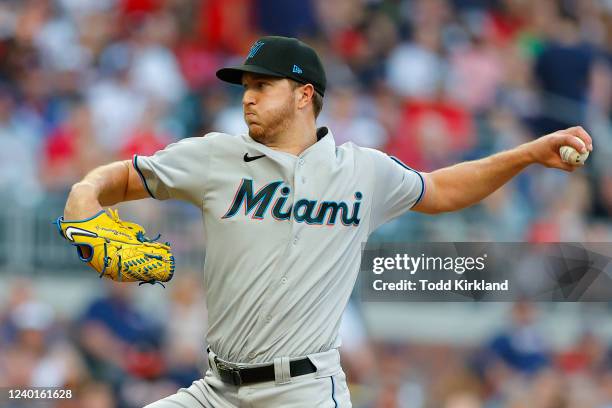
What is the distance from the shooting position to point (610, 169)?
1062 centimetres

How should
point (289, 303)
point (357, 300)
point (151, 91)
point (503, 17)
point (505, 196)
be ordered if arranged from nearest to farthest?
point (289, 303) < point (357, 300) < point (505, 196) < point (151, 91) < point (503, 17)

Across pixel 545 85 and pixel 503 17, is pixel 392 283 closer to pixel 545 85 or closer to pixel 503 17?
pixel 545 85

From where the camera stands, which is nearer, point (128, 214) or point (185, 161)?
point (185, 161)

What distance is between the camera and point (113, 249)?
163 inches

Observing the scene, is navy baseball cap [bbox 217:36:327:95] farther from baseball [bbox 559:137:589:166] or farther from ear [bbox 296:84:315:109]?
baseball [bbox 559:137:589:166]

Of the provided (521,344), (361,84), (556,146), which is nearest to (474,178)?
(556,146)

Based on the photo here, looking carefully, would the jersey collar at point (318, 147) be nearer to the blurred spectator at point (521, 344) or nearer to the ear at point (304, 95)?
the ear at point (304, 95)

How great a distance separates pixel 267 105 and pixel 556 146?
125cm

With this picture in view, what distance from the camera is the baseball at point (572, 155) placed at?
467cm

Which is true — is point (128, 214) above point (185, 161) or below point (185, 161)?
above

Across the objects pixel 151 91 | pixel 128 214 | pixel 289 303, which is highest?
pixel 151 91

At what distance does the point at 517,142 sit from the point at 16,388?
528cm

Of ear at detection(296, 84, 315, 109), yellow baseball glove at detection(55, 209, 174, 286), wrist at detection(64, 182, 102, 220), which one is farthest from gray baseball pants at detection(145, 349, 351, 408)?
ear at detection(296, 84, 315, 109)

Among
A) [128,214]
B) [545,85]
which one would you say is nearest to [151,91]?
[128,214]
